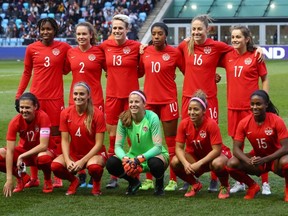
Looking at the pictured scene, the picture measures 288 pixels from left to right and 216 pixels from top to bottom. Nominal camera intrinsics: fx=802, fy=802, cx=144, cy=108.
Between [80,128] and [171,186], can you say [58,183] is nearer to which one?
[80,128]

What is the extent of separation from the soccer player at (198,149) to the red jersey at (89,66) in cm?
128

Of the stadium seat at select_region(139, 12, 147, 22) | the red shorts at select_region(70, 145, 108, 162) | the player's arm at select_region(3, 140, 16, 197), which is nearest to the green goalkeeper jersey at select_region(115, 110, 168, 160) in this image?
the red shorts at select_region(70, 145, 108, 162)

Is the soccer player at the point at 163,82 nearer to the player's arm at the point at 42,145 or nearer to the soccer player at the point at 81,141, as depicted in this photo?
the soccer player at the point at 81,141

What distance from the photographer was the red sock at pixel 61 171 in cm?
779

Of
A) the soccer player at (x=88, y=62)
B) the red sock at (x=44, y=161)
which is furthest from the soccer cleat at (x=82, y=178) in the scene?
the red sock at (x=44, y=161)

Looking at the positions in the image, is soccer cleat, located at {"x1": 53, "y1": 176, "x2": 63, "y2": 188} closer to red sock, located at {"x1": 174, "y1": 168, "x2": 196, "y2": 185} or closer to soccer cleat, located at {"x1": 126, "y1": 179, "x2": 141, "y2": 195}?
soccer cleat, located at {"x1": 126, "y1": 179, "x2": 141, "y2": 195}

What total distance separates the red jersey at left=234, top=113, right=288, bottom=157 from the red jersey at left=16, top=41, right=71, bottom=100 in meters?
2.25

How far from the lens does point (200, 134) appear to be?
25.6 feet

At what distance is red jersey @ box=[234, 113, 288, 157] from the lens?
750 cm

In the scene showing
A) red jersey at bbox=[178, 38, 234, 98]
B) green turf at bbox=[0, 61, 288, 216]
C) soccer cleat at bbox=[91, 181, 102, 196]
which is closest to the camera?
green turf at bbox=[0, 61, 288, 216]

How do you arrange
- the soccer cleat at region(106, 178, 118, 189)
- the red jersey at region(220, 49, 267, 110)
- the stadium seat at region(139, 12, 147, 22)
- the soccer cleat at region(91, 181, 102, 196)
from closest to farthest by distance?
the soccer cleat at region(91, 181, 102, 196) → the red jersey at region(220, 49, 267, 110) → the soccer cleat at region(106, 178, 118, 189) → the stadium seat at region(139, 12, 147, 22)

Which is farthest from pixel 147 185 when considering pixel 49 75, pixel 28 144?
pixel 49 75

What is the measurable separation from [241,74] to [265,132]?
88 cm

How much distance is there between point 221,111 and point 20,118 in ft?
26.7
